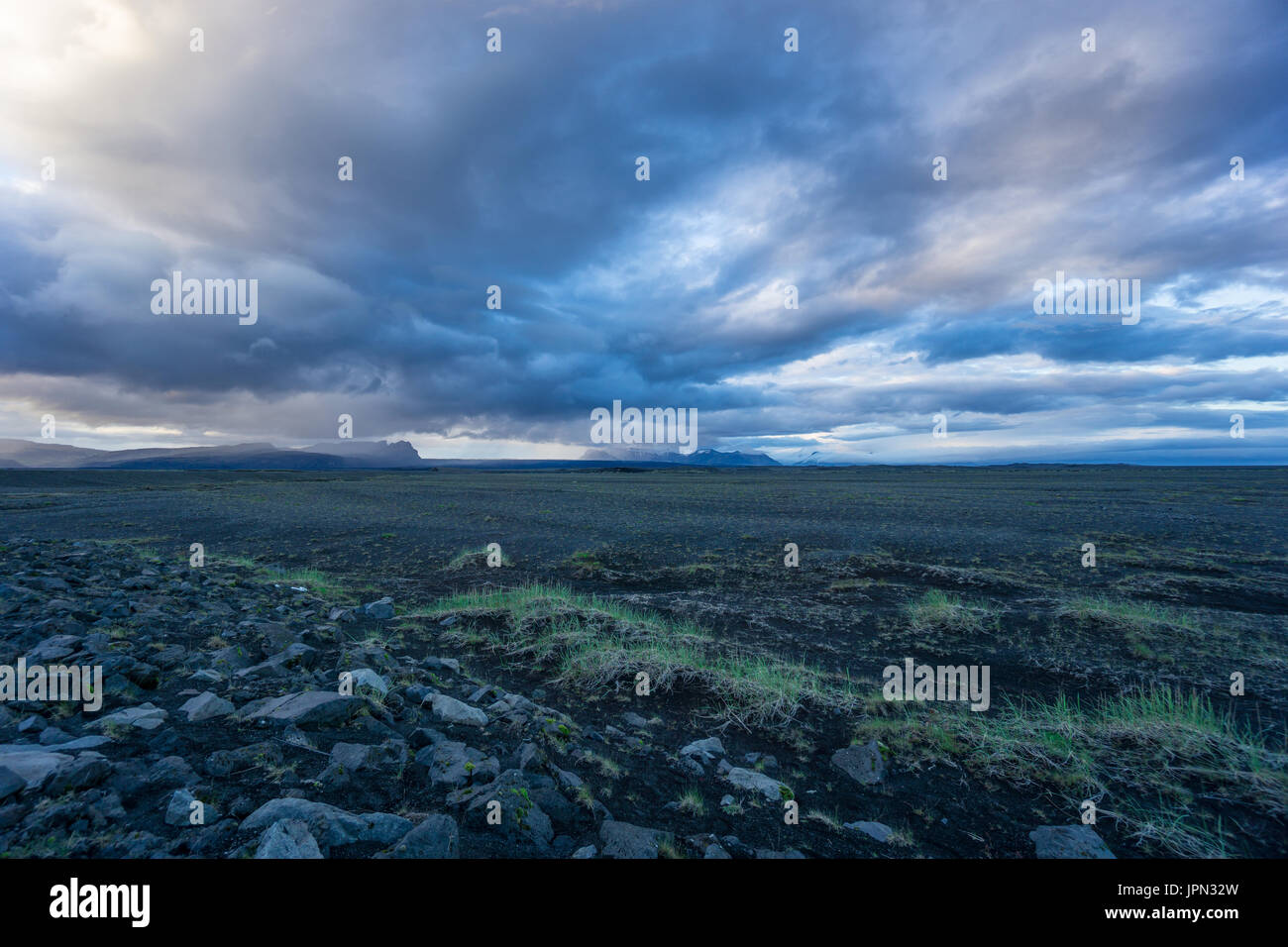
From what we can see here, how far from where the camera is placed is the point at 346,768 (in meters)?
4.05

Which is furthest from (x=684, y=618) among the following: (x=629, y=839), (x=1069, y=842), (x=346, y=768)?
(x=346, y=768)

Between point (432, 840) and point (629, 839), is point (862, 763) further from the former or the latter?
point (432, 840)

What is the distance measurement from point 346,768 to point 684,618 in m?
7.46

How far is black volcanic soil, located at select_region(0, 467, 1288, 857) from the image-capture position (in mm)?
3848

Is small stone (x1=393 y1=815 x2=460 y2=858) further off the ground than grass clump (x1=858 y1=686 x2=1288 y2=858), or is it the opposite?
small stone (x1=393 y1=815 x2=460 y2=858)

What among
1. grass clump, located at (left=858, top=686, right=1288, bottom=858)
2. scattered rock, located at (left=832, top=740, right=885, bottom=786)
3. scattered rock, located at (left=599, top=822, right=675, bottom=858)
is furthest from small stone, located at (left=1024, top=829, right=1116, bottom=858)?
scattered rock, located at (left=599, top=822, right=675, bottom=858)

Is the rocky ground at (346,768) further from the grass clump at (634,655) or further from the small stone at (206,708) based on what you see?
the grass clump at (634,655)

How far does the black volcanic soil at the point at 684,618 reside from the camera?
385 centimetres

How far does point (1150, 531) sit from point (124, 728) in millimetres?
31014

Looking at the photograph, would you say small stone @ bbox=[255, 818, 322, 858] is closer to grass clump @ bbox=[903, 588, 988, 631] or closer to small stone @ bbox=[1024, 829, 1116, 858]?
small stone @ bbox=[1024, 829, 1116, 858]

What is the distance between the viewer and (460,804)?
382 centimetres

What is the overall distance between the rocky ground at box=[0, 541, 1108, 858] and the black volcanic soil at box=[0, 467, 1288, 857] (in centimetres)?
3
